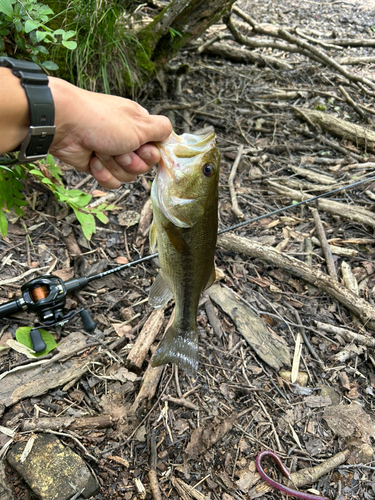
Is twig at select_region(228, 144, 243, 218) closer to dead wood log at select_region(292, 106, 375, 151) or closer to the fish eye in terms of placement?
dead wood log at select_region(292, 106, 375, 151)

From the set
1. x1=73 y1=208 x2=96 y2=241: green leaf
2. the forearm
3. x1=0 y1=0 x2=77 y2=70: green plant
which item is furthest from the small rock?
x1=0 y1=0 x2=77 y2=70: green plant

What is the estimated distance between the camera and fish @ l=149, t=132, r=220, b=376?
2.19 meters

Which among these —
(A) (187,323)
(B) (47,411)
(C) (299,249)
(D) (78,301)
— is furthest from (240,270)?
(B) (47,411)

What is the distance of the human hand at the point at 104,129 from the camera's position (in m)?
2.01

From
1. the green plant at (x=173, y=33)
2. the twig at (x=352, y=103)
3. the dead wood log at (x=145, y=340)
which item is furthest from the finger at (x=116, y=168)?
the twig at (x=352, y=103)

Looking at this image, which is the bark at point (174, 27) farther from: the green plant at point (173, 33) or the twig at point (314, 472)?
the twig at point (314, 472)

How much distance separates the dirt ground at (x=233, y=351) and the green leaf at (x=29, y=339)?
13 cm

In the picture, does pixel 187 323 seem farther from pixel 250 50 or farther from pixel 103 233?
pixel 250 50

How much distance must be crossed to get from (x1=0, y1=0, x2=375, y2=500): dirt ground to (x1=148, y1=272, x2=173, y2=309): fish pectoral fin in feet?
1.49

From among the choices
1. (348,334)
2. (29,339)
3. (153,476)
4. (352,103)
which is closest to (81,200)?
(29,339)

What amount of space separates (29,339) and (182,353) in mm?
1192

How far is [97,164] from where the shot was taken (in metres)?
2.43

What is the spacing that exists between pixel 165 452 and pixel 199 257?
52.8 inches

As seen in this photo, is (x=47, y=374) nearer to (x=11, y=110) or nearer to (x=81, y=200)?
(x=81, y=200)
